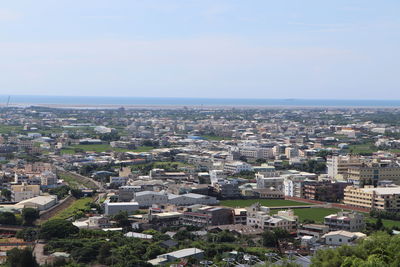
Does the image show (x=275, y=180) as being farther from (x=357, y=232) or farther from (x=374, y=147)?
(x=374, y=147)

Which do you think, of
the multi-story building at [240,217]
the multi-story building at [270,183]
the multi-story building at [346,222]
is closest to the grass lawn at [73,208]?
the multi-story building at [240,217]

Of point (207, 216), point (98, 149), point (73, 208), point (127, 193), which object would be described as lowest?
point (98, 149)

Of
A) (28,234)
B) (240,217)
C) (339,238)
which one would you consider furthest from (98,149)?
(339,238)

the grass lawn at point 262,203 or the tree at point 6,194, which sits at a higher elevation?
the tree at point 6,194

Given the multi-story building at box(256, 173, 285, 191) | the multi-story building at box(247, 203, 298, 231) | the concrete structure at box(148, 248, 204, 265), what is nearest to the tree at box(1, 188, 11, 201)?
the multi-story building at box(247, 203, 298, 231)

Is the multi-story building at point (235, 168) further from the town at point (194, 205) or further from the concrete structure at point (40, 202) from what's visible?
the concrete structure at point (40, 202)

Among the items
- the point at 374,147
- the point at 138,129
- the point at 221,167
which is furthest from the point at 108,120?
the point at 221,167

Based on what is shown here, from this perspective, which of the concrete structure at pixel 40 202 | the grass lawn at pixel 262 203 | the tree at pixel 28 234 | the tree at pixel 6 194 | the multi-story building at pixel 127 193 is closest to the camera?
the tree at pixel 28 234

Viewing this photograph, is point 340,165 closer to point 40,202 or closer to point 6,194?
point 40,202
